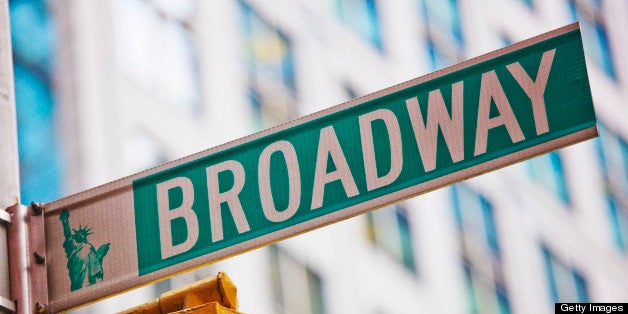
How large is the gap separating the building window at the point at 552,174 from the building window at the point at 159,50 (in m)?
12.0

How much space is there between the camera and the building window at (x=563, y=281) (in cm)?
3269

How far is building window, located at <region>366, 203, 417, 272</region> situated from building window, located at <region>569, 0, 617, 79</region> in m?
9.19

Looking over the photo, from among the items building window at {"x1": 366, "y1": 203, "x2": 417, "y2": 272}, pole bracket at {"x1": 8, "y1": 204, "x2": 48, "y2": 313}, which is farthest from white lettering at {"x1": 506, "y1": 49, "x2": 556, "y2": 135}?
building window at {"x1": 366, "y1": 203, "x2": 417, "y2": 272}

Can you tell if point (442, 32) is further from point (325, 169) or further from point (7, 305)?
point (7, 305)

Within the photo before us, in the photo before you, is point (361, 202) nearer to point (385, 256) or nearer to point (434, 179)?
point (434, 179)

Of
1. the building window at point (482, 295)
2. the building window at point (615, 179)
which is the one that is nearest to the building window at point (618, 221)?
the building window at point (615, 179)

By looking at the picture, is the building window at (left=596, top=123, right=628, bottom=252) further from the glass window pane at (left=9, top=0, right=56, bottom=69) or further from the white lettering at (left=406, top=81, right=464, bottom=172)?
the white lettering at (left=406, top=81, right=464, bottom=172)

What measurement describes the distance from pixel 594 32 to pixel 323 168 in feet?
108

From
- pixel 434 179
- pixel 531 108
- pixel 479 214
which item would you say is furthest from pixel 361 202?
pixel 479 214

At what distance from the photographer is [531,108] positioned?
14.1ft


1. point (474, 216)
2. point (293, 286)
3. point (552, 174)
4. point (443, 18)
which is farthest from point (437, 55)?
point (293, 286)

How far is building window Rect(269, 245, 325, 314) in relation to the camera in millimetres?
25594

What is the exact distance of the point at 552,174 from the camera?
113ft

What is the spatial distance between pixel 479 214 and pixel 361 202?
27.8 meters
